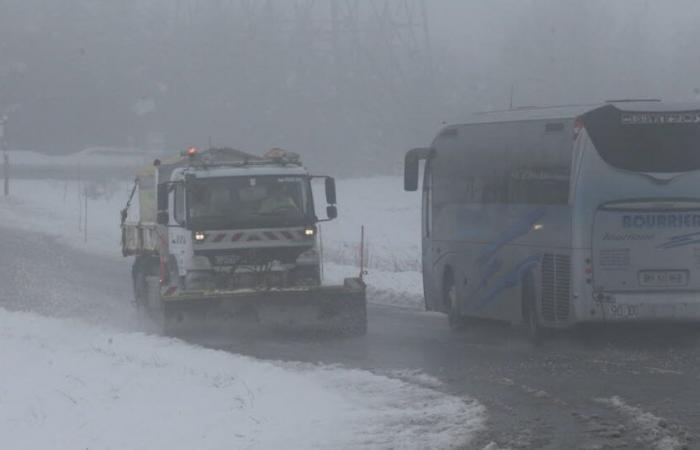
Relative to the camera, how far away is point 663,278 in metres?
16.8

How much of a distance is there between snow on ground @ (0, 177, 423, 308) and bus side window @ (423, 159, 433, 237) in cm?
421

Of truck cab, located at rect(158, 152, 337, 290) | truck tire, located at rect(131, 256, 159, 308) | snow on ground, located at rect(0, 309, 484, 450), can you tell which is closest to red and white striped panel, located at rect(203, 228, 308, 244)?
truck cab, located at rect(158, 152, 337, 290)

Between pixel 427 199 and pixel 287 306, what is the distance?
10.5 ft

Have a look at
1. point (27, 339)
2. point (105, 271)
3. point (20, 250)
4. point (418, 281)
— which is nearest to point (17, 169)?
point (20, 250)

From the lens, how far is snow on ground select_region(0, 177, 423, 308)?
100 ft

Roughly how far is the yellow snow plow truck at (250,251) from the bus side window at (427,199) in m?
1.57

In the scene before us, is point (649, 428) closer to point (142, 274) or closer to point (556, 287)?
point (556, 287)

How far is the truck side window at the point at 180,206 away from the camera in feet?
66.9

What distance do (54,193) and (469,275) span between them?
44.2 m

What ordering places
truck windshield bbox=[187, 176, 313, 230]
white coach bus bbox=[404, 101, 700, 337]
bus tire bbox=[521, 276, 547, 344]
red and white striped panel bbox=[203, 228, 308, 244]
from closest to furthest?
white coach bus bbox=[404, 101, 700, 337]
bus tire bbox=[521, 276, 547, 344]
red and white striped panel bbox=[203, 228, 308, 244]
truck windshield bbox=[187, 176, 313, 230]

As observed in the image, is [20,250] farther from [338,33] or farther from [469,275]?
[338,33]

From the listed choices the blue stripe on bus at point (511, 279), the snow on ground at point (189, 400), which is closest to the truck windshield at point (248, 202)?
the snow on ground at point (189, 400)

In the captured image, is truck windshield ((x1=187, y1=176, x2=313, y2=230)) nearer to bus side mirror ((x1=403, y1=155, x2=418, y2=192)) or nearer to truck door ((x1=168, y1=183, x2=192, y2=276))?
truck door ((x1=168, y1=183, x2=192, y2=276))

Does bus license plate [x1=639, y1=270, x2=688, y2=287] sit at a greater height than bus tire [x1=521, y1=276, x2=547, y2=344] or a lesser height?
greater
